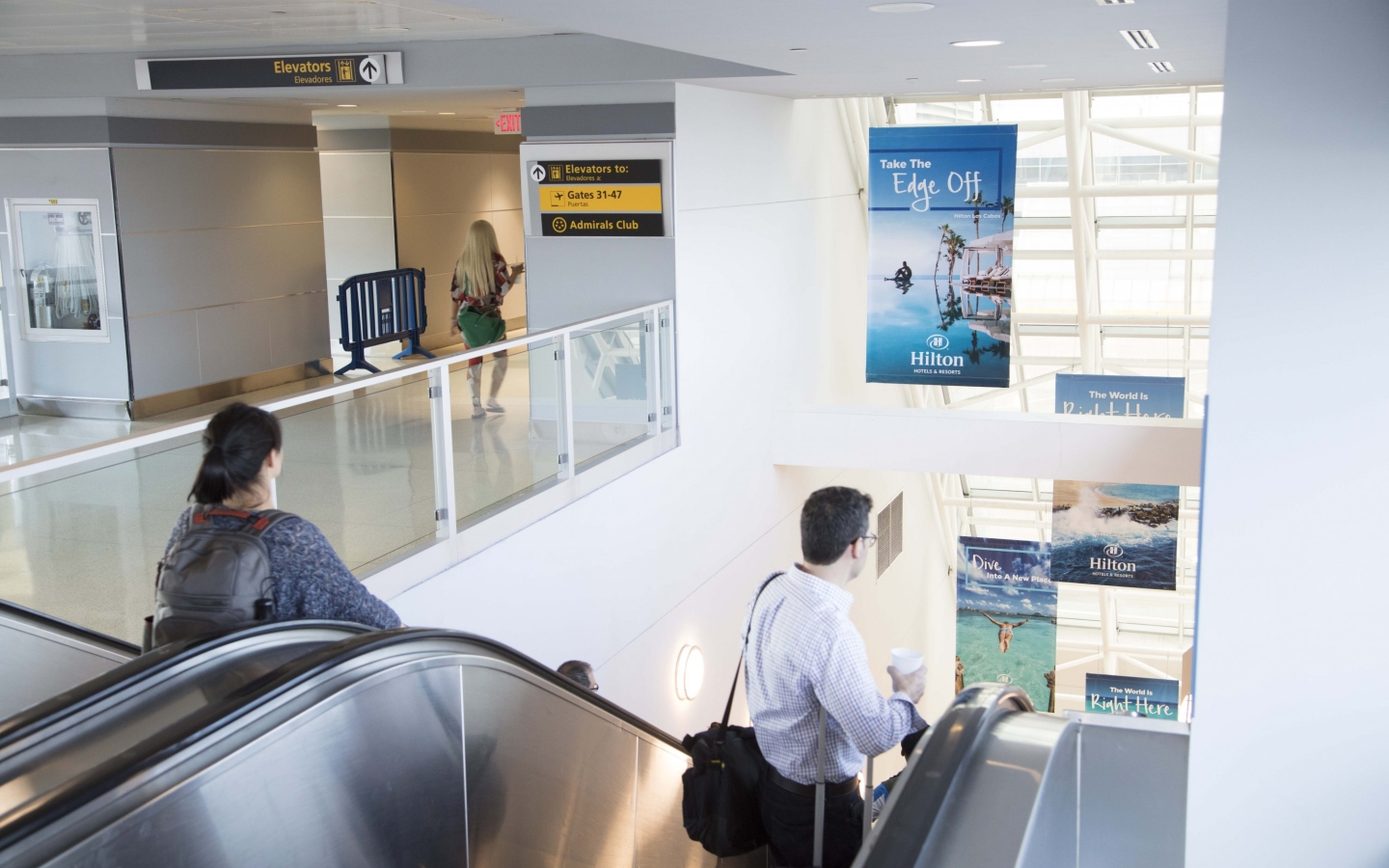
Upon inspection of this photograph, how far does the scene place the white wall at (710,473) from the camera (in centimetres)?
789

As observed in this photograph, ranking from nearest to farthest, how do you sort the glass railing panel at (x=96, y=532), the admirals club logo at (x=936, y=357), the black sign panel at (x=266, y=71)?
the glass railing panel at (x=96, y=532)
the black sign panel at (x=266, y=71)
the admirals club logo at (x=936, y=357)

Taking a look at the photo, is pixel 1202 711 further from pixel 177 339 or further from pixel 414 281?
pixel 414 281

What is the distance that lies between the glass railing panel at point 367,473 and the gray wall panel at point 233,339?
23.5 ft

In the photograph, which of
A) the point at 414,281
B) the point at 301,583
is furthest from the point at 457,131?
the point at 301,583

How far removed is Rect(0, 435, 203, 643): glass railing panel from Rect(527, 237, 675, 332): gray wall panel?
4663mm

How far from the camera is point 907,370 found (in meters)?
12.5

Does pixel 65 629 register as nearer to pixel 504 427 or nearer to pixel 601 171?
pixel 504 427

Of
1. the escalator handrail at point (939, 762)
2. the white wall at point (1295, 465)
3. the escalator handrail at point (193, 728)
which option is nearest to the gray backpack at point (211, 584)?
the escalator handrail at point (193, 728)

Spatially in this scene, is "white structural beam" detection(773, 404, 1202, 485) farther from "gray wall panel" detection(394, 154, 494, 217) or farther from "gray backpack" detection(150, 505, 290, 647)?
"gray backpack" detection(150, 505, 290, 647)

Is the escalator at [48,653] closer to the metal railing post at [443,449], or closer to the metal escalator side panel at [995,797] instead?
the metal escalator side panel at [995,797]

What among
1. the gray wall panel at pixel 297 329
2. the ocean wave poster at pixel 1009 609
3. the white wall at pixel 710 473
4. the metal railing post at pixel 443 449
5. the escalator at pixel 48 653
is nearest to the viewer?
the escalator at pixel 48 653

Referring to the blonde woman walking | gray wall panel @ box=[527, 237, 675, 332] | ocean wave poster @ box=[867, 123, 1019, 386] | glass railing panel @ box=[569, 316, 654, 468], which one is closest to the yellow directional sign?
gray wall panel @ box=[527, 237, 675, 332]

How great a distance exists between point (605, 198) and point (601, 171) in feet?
0.72

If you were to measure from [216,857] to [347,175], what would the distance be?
51.8 ft
